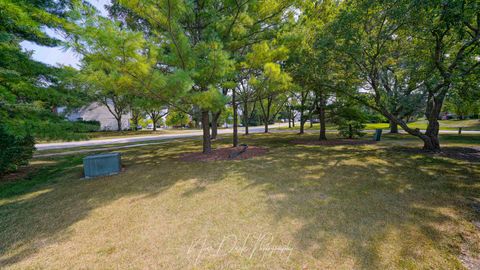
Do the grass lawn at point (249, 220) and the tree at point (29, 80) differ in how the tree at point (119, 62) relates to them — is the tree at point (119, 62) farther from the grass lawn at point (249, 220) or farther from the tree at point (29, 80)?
the grass lawn at point (249, 220)

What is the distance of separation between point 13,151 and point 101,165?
8.92 feet

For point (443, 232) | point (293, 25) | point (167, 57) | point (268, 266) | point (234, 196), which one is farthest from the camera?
point (293, 25)

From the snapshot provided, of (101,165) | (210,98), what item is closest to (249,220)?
(210,98)

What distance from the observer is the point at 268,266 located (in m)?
2.25

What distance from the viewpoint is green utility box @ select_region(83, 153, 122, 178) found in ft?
19.8

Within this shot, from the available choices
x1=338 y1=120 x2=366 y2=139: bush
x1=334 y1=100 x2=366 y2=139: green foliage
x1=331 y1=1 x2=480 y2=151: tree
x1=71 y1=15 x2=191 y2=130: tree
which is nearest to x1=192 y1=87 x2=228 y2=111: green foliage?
x1=71 y1=15 x2=191 y2=130: tree

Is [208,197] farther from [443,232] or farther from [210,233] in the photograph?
[443,232]

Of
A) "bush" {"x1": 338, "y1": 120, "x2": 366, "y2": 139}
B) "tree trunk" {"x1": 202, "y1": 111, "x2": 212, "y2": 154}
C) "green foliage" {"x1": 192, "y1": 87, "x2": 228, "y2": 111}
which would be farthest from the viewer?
"bush" {"x1": 338, "y1": 120, "x2": 366, "y2": 139}

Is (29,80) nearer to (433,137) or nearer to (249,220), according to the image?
(249,220)

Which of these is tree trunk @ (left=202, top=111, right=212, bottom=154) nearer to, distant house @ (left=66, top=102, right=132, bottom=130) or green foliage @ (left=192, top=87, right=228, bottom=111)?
green foliage @ (left=192, top=87, right=228, bottom=111)

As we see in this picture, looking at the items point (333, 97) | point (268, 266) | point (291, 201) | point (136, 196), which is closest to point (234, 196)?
point (291, 201)

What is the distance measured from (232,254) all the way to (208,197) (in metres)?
1.86

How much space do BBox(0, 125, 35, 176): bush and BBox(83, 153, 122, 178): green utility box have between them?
5.64 feet

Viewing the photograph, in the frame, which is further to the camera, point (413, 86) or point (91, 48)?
point (413, 86)
